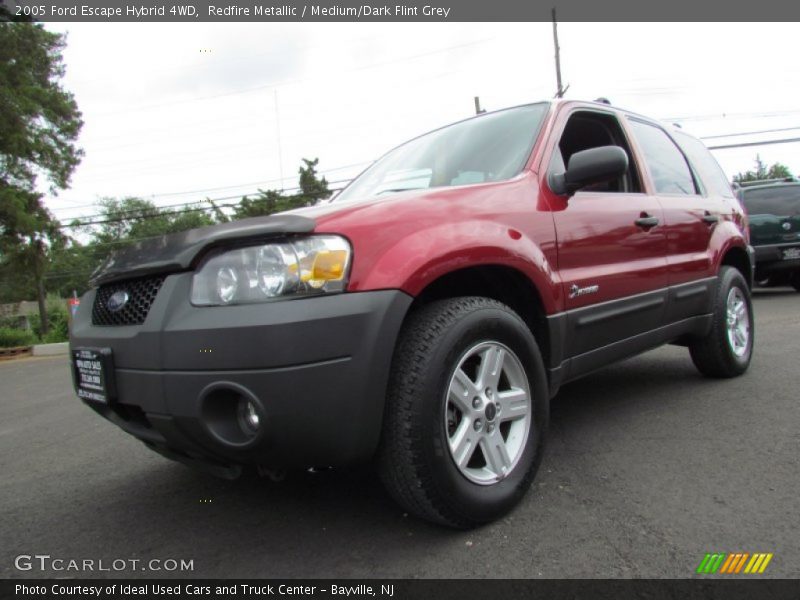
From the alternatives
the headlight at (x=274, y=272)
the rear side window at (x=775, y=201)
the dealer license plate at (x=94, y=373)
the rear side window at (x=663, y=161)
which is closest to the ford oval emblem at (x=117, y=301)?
the dealer license plate at (x=94, y=373)

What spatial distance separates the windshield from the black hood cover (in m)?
1.06

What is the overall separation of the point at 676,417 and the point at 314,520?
7.23 ft

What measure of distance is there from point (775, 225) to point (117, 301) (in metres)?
10.3

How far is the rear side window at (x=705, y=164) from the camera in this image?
13.4 ft

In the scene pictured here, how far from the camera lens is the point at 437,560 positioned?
6.07ft

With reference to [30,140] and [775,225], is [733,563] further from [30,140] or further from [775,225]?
[30,140]

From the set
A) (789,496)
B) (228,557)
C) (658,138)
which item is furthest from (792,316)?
(228,557)

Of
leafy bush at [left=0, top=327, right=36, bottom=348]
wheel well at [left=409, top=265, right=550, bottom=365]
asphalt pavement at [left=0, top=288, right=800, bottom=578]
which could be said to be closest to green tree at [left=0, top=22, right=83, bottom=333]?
leafy bush at [left=0, top=327, right=36, bottom=348]

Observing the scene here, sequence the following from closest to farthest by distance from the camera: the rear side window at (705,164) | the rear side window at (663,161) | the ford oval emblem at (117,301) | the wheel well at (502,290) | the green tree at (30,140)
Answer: the ford oval emblem at (117,301) → the wheel well at (502,290) → the rear side window at (663,161) → the rear side window at (705,164) → the green tree at (30,140)

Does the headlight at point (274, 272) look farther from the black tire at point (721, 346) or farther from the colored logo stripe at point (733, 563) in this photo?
the black tire at point (721, 346)

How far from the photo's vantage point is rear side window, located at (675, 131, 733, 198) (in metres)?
4.07

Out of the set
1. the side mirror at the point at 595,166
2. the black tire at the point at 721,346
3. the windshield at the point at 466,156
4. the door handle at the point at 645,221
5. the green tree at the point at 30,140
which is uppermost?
the green tree at the point at 30,140

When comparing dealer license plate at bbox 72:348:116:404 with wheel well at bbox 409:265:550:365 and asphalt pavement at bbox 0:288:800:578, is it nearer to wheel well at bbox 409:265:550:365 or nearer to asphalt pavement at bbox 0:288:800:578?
asphalt pavement at bbox 0:288:800:578

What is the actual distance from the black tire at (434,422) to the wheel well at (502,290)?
0.47 feet
